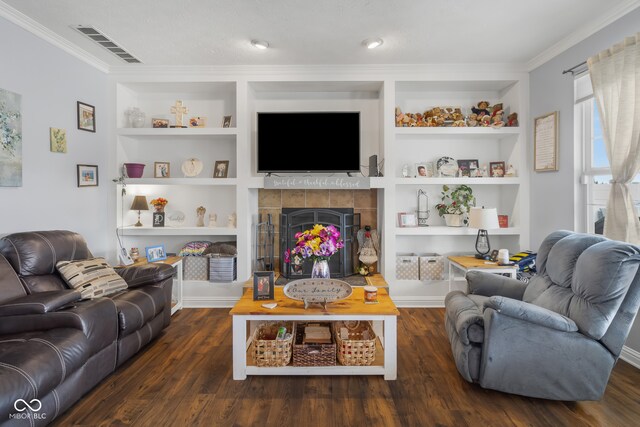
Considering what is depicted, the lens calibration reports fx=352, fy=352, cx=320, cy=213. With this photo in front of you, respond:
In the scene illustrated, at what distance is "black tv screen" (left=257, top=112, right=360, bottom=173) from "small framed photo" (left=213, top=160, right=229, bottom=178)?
472mm

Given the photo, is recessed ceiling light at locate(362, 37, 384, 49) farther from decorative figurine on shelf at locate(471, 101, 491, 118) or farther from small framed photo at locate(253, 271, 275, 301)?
small framed photo at locate(253, 271, 275, 301)

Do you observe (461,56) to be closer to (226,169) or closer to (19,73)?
(226,169)

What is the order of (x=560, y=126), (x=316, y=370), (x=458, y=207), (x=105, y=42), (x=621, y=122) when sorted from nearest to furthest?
(x=316, y=370)
(x=621, y=122)
(x=105, y=42)
(x=560, y=126)
(x=458, y=207)

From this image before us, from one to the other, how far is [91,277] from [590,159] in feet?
14.1

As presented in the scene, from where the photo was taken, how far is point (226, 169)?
418cm

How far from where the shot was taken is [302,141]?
3996 mm

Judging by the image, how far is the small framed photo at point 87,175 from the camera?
3508 millimetres

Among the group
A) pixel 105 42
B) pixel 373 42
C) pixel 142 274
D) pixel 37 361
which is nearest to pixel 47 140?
pixel 105 42

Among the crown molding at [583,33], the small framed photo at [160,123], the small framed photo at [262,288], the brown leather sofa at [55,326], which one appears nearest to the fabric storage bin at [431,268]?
the small framed photo at [262,288]

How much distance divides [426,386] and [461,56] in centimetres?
315

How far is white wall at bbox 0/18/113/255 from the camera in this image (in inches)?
110

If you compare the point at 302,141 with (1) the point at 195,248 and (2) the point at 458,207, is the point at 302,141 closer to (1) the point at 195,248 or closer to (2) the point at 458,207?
(1) the point at 195,248

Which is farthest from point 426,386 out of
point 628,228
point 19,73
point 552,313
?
point 19,73

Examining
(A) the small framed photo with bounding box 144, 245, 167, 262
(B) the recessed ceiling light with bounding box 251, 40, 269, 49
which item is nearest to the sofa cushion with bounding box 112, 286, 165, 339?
(A) the small framed photo with bounding box 144, 245, 167, 262
